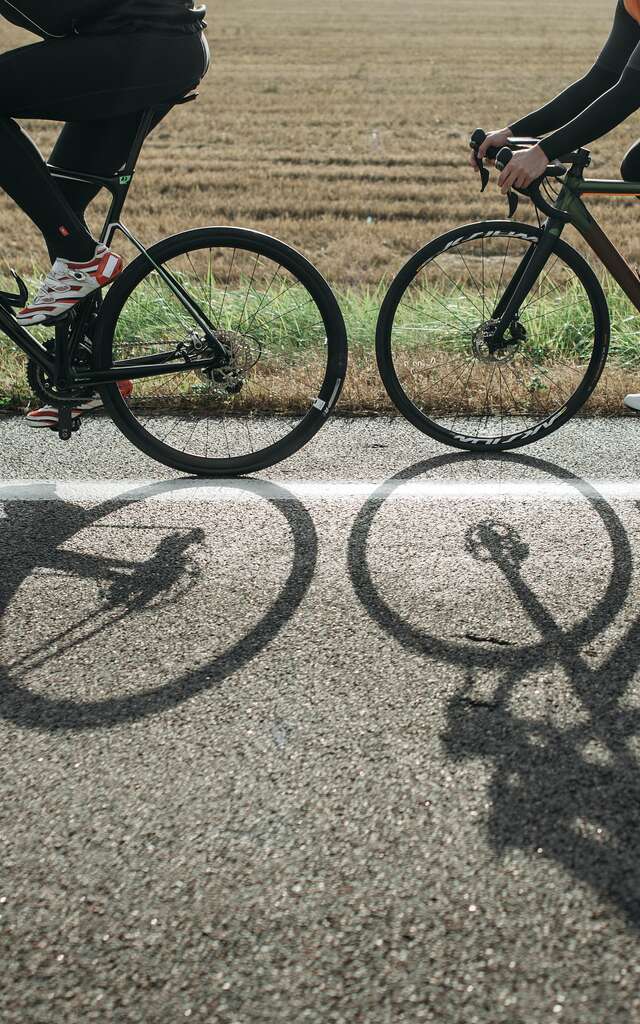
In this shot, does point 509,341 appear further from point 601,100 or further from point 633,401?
point 601,100

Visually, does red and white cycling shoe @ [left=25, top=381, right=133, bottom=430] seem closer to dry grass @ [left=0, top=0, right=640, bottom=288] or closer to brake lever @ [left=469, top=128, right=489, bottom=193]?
brake lever @ [left=469, top=128, right=489, bottom=193]

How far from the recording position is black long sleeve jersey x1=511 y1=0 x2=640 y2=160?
11.0ft

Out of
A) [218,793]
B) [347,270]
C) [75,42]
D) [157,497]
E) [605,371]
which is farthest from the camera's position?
[347,270]

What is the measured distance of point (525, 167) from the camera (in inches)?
137

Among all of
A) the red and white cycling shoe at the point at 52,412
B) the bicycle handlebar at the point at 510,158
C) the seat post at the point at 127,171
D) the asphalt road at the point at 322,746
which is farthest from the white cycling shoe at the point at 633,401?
the seat post at the point at 127,171

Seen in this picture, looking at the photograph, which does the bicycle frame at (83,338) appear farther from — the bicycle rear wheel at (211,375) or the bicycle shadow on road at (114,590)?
the bicycle shadow on road at (114,590)

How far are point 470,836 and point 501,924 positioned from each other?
22 centimetres

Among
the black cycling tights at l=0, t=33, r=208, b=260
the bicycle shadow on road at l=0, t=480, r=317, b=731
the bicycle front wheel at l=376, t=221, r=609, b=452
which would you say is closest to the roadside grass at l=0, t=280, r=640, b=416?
the bicycle front wheel at l=376, t=221, r=609, b=452

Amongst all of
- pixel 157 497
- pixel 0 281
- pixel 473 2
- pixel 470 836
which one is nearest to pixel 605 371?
pixel 157 497

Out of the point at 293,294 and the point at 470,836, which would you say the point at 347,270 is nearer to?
the point at 293,294

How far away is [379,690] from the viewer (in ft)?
8.17

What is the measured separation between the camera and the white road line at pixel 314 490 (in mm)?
3480

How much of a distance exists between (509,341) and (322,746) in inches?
77.6

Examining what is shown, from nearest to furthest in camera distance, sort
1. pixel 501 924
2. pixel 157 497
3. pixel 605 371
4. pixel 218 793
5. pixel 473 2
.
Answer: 1. pixel 501 924
2. pixel 218 793
3. pixel 157 497
4. pixel 605 371
5. pixel 473 2
